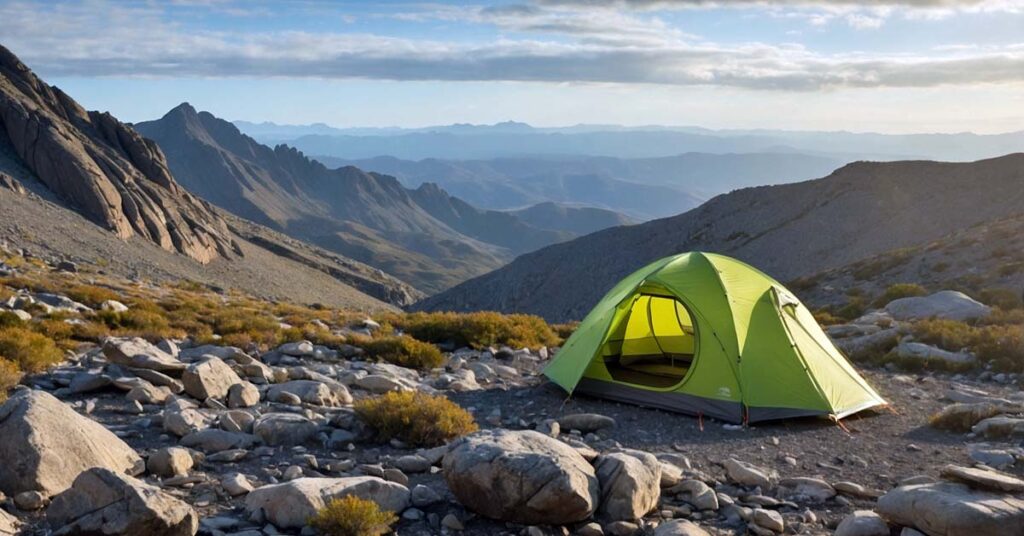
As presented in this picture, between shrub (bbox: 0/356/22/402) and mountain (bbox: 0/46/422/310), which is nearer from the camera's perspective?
shrub (bbox: 0/356/22/402)

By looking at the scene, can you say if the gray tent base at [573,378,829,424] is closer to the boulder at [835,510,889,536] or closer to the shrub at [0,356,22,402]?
the boulder at [835,510,889,536]

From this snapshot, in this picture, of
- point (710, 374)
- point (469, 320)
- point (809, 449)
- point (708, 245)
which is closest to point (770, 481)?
point (809, 449)

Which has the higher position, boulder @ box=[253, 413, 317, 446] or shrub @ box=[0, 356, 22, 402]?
shrub @ box=[0, 356, 22, 402]

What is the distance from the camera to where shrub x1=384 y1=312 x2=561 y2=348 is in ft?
64.2

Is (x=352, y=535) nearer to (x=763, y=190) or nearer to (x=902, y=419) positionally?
(x=902, y=419)

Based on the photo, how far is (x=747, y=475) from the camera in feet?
29.8

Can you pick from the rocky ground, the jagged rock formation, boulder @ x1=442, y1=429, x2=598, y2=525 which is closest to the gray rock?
the rocky ground

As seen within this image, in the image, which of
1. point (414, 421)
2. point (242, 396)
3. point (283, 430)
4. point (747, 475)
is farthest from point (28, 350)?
point (747, 475)

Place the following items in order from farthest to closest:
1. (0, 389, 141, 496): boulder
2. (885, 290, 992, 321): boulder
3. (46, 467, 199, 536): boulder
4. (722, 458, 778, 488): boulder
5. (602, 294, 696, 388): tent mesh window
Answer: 1. (885, 290, 992, 321): boulder
2. (602, 294, 696, 388): tent mesh window
3. (722, 458, 778, 488): boulder
4. (0, 389, 141, 496): boulder
5. (46, 467, 199, 536): boulder

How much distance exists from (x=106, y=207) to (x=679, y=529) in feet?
282

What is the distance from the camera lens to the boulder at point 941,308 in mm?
21781

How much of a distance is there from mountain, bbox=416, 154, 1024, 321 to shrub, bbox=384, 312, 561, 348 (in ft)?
148

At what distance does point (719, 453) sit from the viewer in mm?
10547

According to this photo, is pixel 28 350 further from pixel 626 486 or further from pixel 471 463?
pixel 626 486
